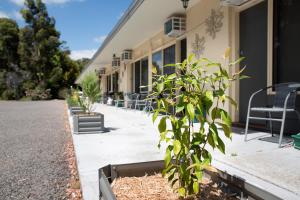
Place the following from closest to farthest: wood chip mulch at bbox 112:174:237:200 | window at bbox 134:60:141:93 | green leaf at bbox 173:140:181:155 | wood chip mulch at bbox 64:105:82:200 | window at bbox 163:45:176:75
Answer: green leaf at bbox 173:140:181:155 → wood chip mulch at bbox 112:174:237:200 → wood chip mulch at bbox 64:105:82:200 → window at bbox 163:45:176:75 → window at bbox 134:60:141:93

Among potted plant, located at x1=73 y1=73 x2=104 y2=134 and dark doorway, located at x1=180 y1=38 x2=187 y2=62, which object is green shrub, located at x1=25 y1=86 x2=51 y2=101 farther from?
potted plant, located at x1=73 y1=73 x2=104 y2=134

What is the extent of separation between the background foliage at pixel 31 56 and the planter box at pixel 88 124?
25731 millimetres

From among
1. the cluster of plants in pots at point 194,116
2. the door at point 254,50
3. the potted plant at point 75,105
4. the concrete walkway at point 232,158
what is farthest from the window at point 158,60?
the cluster of plants in pots at point 194,116

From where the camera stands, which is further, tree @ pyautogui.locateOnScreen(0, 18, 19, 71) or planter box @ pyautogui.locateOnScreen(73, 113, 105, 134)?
tree @ pyautogui.locateOnScreen(0, 18, 19, 71)

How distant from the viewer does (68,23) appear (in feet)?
110

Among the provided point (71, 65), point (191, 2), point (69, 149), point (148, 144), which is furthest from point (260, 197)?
point (71, 65)

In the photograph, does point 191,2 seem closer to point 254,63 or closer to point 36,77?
point 254,63

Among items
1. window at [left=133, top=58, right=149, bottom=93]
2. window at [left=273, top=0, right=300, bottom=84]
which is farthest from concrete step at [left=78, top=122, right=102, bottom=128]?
window at [left=133, top=58, right=149, bottom=93]

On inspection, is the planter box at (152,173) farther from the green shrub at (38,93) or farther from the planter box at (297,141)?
the green shrub at (38,93)

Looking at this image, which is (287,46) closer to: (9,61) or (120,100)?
(120,100)

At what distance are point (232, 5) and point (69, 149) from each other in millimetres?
3736

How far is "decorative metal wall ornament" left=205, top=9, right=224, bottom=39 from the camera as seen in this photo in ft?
17.8

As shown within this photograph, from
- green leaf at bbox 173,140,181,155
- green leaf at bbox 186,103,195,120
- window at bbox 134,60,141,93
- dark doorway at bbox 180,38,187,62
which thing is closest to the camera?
green leaf at bbox 186,103,195,120

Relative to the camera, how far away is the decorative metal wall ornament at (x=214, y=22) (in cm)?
542
